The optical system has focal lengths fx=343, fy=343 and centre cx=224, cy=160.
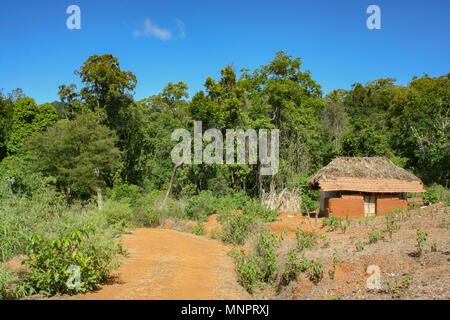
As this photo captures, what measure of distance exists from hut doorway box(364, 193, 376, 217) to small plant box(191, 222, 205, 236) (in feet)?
26.6

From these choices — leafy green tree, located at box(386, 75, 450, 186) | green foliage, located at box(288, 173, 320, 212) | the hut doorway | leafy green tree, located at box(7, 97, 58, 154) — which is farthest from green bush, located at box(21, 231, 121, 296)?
leafy green tree, located at box(386, 75, 450, 186)

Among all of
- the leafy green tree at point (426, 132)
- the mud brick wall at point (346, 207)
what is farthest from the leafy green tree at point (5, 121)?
the leafy green tree at point (426, 132)

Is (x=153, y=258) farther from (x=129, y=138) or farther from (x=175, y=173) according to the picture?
(x=129, y=138)

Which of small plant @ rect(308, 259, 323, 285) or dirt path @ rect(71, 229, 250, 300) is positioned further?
small plant @ rect(308, 259, 323, 285)

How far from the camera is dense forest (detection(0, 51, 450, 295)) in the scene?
58.7 feet

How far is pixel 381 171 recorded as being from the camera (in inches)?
710

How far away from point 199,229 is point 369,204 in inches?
338

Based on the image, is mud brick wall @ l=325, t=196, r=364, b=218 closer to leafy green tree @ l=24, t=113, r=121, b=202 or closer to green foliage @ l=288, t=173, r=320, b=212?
green foliage @ l=288, t=173, r=320, b=212

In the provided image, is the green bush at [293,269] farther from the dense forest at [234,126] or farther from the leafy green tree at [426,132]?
the leafy green tree at [426,132]

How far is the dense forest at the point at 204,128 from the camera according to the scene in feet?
58.7

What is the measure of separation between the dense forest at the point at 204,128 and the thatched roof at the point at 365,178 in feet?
12.2

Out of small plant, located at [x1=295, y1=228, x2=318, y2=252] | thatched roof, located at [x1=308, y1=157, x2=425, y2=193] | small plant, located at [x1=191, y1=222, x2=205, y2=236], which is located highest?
thatched roof, located at [x1=308, y1=157, x2=425, y2=193]
